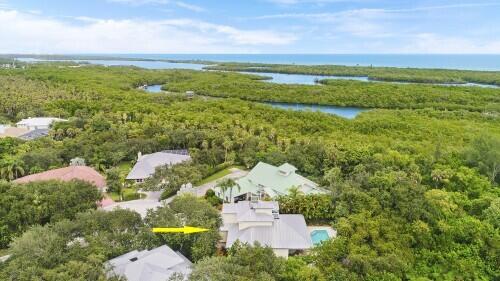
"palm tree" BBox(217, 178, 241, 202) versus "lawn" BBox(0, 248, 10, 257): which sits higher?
"palm tree" BBox(217, 178, 241, 202)

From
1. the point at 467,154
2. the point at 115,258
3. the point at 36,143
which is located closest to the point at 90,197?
the point at 115,258

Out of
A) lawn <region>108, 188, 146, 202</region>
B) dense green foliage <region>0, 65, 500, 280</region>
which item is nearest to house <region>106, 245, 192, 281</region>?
dense green foliage <region>0, 65, 500, 280</region>

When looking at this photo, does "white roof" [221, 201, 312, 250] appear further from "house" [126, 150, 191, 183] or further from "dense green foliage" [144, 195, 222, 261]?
"house" [126, 150, 191, 183]

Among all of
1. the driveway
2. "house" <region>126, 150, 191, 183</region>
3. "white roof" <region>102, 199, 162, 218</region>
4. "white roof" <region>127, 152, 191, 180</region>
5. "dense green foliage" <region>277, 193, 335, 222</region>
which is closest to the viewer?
"dense green foliage" <region>277, 193, 335, 222</region>

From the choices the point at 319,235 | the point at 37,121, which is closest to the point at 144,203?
the point at 319,235

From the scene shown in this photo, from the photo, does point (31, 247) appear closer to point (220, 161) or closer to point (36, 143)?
point (220, 161)

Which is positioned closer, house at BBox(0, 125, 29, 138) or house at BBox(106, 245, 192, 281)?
house at BBox(106, 245, 192, 281)

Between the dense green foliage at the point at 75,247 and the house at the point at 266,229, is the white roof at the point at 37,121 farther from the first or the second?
the house at the point at 266,229

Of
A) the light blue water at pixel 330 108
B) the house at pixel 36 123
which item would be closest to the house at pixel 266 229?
the house at pixel 36 123
